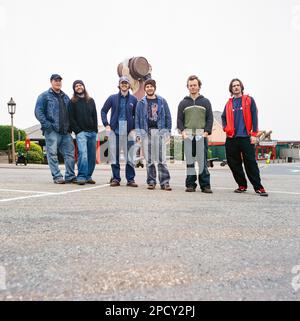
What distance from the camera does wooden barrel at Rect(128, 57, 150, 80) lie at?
20047 millimetres

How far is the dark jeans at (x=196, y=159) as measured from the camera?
4.33 meters

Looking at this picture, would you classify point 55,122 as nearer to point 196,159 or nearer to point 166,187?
point 166,187

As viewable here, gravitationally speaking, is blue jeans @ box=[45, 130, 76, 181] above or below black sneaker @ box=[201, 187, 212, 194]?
above

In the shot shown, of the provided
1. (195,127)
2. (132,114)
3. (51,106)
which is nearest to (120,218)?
(195,127)

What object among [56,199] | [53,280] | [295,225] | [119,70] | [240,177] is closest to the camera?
[53,280]

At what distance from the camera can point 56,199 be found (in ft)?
10.6

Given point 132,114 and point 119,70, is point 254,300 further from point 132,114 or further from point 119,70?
point 119,70

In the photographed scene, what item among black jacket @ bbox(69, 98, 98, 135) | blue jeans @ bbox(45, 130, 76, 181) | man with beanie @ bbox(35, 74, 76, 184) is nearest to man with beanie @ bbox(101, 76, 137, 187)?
black jacket @ bbox(69, 98, 98, 135)

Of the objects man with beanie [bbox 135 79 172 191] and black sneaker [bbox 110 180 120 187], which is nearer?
man with beanie [bbox 135 79 172 191]

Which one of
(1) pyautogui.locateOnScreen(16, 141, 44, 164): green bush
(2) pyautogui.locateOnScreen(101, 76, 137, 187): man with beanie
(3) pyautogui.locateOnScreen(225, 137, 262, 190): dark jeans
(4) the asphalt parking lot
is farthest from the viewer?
(1) pyautogui.locateOnScreen(16, 141, 44, 164): green bush

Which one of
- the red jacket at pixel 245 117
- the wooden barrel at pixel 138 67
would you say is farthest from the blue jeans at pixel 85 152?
the wooden barrel at pixel 138 67

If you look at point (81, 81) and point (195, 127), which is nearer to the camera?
point (195, 127)

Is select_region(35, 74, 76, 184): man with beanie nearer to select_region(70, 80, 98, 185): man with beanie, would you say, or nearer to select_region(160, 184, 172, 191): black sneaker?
select_region(70, 80, 98, 185): man with beanie
